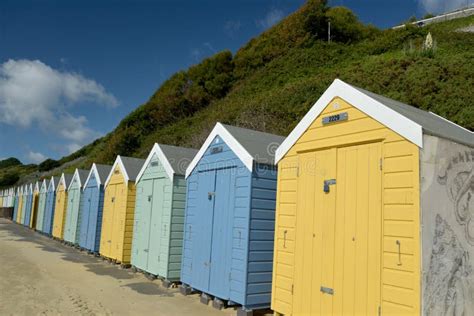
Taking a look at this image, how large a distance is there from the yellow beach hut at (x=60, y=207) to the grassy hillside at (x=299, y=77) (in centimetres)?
730

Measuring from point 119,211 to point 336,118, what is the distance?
8.94 meters

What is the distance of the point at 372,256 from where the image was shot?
480 cm

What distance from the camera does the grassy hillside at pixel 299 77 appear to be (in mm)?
16906

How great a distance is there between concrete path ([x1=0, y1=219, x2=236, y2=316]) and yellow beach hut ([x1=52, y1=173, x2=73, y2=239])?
6.37 meters

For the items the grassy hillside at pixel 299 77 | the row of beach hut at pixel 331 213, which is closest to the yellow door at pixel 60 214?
the grassy hillside at pixel 299 77

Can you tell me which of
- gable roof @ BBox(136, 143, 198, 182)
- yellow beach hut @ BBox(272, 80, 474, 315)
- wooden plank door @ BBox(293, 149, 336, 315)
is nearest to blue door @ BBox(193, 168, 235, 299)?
gable roof @ BBox(136, 143, 198, 182)

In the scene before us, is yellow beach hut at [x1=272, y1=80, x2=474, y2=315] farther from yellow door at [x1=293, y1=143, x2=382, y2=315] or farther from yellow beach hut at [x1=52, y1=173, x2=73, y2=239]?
yellow beach hut at [x1=52, y1=173, x2=73, y2=239]

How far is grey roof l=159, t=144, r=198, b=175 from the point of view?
9828mm

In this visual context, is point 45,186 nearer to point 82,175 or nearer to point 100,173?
point 82,175

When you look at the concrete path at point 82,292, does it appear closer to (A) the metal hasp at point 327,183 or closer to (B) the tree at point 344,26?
(A) the metal hasp at point 327,183

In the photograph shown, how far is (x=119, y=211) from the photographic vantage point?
1262cm

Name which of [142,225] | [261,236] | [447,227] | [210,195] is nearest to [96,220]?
[142,225]

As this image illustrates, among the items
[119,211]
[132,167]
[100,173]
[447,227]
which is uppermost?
[132,167]

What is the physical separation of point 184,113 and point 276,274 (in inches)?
1168
